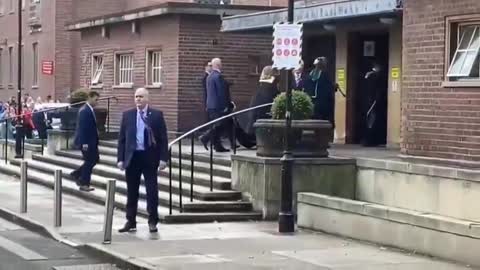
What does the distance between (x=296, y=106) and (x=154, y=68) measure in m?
11.1

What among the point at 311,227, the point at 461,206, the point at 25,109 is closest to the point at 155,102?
the point at 25,109

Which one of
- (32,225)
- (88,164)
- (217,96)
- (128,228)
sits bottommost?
(32,225)

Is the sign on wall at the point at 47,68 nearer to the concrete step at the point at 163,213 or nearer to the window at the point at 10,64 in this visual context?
the window at the point at 10,64

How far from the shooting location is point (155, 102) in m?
25.0

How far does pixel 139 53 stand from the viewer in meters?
26.2

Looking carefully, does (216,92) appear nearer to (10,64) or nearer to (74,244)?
(74,244)

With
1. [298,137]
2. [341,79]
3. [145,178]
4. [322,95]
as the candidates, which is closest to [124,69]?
[341,79]

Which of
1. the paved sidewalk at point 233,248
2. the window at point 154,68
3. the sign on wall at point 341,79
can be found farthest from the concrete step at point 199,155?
the window at point 154,68

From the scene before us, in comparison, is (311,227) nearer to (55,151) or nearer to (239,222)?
(239,222)

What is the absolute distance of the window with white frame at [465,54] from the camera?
14008 millimetres

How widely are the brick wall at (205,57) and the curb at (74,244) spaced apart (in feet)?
26.5

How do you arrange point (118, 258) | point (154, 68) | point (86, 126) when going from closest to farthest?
point (118, 258) < point (86, 126) < point (154, 68)

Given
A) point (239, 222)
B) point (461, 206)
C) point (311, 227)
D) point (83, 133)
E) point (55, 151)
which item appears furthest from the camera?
point (55, 151)

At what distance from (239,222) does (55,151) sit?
10.1 m
